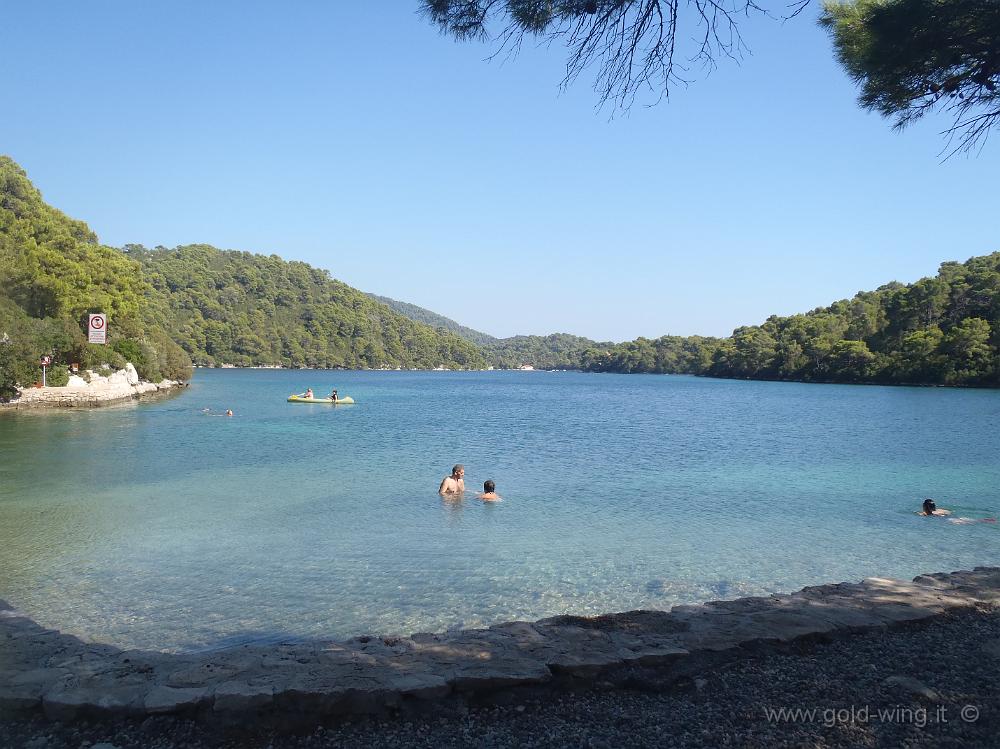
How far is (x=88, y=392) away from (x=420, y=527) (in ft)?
119

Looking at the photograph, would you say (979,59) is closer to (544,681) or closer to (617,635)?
(617,635)

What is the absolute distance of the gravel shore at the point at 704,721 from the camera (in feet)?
12.5

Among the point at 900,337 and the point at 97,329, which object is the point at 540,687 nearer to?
the point at 97,329

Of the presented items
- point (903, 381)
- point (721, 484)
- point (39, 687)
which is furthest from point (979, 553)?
point (903, 381)

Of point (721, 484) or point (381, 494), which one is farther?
point (721, 484)

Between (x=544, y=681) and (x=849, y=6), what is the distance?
26.4 ft

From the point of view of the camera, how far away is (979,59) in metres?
6.19

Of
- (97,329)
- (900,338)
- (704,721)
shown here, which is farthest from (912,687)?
(900,338)

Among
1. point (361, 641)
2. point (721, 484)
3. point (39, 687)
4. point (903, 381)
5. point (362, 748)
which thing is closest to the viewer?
point (362, 748)

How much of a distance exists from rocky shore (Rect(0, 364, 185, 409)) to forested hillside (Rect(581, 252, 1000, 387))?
308 feet

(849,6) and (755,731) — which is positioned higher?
(849,6)

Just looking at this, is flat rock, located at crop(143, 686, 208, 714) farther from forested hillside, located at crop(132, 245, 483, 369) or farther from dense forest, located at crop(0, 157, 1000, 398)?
forested hillside, located at crop(132, 245, 483, 369)

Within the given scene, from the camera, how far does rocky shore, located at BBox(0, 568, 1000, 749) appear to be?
12.9 feet

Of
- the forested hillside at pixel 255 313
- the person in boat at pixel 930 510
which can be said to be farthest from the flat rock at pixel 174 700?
the forested hillside at pixel 255 313
